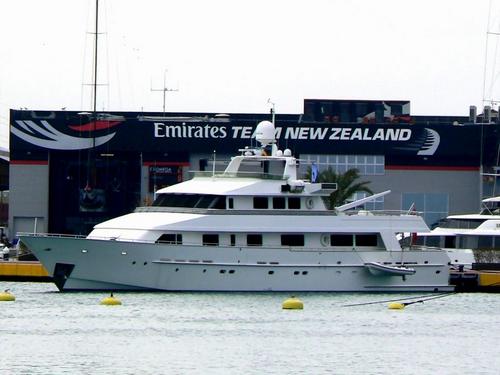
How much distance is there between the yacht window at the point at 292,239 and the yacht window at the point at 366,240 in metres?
2.26

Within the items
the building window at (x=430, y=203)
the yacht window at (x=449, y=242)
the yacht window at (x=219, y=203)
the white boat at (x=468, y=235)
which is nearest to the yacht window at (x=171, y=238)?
the yacht window at (x=219, y=203)

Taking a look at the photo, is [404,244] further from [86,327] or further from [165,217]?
[86,327]

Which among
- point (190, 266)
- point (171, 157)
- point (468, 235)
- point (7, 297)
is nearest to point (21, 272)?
point (7, 297)

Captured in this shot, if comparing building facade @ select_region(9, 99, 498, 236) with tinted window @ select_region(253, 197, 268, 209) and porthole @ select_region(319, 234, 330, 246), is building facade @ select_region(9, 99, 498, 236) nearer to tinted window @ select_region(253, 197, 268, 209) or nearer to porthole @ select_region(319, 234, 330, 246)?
porthole @ select_region(319, 234, 330, 246)

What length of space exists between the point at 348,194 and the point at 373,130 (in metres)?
17.5

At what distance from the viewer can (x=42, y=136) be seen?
349ft

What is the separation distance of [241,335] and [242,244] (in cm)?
1203

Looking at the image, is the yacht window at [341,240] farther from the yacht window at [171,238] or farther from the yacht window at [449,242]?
the yacht window at [449,242]

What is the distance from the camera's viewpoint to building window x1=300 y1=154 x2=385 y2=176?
10631cm

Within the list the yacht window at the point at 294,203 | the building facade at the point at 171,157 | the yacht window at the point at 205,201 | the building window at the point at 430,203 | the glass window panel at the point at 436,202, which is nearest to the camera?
the yacht window at the point at 205,201

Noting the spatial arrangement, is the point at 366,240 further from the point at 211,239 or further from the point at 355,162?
the point at 355,162

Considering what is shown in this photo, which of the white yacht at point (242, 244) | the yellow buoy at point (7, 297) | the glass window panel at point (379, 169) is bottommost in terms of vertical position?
the yellow buoy at point (7, 297)

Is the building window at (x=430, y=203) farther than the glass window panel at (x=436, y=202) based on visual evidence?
No

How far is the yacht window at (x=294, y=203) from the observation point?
6475 cm
